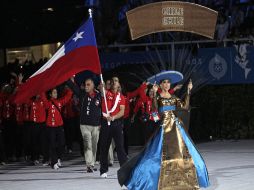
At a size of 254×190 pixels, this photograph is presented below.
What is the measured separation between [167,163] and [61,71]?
9.26ft

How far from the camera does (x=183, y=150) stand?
1070cm

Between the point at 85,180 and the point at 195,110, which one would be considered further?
the point at 195,110

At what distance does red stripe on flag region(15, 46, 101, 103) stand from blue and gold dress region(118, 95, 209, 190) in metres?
2.07

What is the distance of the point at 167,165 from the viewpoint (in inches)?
417

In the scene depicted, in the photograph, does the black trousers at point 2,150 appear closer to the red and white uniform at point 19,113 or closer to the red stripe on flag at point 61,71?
the red and white uniform at point 19,113

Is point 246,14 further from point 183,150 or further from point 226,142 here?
point 183,150

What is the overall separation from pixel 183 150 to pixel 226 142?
29.1ft

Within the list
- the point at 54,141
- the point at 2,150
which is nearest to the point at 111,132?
the point at 54,141

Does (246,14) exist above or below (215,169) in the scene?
above

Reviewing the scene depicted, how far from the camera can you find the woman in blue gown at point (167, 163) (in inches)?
414

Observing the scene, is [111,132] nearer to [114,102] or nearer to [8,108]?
[114,102]

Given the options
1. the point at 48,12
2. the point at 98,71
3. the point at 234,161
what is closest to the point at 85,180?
the point at 98,71

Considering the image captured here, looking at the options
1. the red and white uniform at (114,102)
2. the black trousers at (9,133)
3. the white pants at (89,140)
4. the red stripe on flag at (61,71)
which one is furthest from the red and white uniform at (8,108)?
the red stripe on flag at (61,71)

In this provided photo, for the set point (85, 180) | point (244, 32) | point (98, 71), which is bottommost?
point (85, 180)
